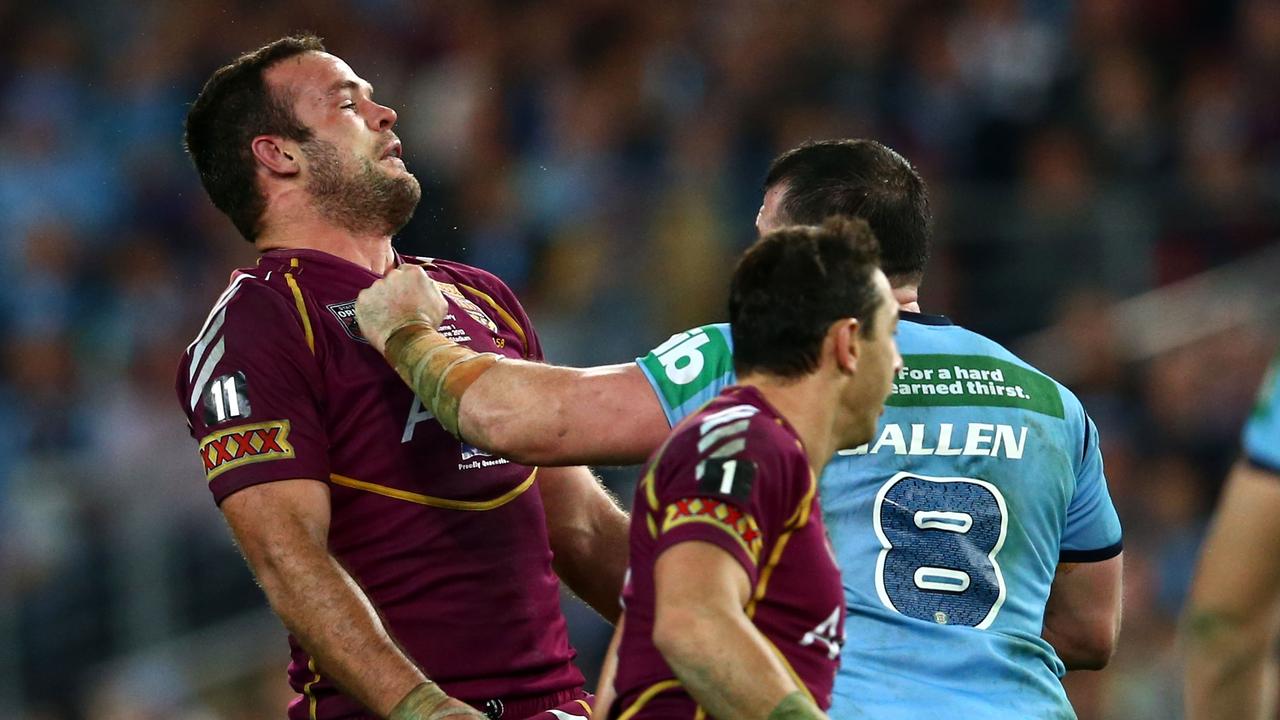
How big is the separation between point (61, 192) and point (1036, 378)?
9.37 m

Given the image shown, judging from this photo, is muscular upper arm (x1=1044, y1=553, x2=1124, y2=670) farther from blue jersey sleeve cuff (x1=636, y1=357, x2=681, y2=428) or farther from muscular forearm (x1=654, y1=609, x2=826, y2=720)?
muscular forearm (x1=654, y1=609, x2=826, y2=720)

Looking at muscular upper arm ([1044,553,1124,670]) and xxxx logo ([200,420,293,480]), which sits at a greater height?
xxxx logo ([200,420,293,480])

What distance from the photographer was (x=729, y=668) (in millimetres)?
3053

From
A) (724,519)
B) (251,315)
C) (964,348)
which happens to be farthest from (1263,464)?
(251,315)

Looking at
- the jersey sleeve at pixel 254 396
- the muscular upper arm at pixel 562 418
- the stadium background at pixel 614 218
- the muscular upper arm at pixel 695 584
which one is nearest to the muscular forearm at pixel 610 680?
the muscular upper arm at pixel 695 584

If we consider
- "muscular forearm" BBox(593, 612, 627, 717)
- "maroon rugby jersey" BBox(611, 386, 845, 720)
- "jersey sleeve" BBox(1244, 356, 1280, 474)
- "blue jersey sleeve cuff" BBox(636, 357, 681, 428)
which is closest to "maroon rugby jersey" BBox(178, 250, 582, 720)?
"blue jersey sleeve cuff" BBox(636, 357, 681, 428)

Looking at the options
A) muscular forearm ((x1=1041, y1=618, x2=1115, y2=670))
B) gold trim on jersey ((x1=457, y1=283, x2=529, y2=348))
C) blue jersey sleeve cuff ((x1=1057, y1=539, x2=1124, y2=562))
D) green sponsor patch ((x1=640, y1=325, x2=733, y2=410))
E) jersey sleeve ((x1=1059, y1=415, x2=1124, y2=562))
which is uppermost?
gold trim on jersey ((x1=457, y1=283, x2=529, y2=348))

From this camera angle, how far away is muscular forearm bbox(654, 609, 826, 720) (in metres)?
3.03

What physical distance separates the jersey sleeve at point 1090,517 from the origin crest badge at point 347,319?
1765 millimetres

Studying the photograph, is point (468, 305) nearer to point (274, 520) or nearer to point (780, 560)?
point (274, 520)

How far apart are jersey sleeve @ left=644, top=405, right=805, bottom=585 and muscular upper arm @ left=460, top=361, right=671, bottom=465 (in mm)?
687

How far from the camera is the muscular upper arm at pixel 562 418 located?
12.9 feet

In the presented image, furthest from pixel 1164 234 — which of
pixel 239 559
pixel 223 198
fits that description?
pixel 223 198

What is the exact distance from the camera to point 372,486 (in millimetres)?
4258
